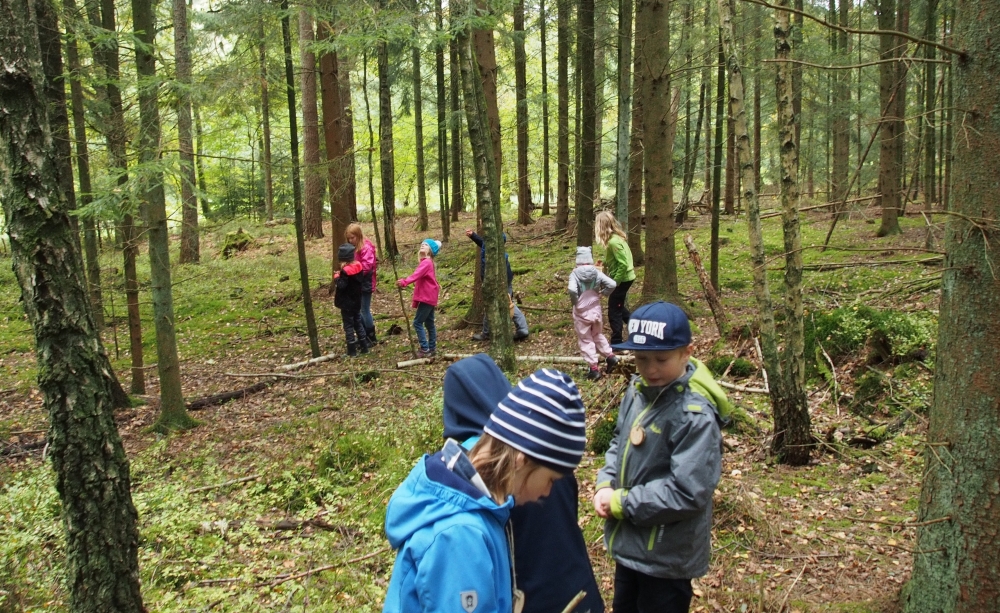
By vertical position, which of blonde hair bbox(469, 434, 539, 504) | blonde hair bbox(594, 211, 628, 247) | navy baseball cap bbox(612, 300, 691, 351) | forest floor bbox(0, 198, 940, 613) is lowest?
forest floor bbox(0, 198, 940, 613)

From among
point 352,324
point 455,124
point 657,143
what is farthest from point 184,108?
point 455,124

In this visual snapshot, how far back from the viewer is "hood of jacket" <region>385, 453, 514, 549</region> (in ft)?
5.40

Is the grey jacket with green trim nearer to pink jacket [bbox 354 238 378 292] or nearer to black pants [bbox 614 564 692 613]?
black pants [bbox 614 564 692 613]

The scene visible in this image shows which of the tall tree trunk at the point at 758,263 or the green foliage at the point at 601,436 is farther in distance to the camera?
the green foliage at the point at 601,436

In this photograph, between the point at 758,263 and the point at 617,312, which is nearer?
the point at 758,263

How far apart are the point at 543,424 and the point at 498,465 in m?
0.18

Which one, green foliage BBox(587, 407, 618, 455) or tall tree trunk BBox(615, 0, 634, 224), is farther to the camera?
tall tree trunk BBox(615, 0, 634, 224)

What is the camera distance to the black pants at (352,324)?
1080cm

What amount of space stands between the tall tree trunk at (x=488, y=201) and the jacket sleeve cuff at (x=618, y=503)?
5407 mm

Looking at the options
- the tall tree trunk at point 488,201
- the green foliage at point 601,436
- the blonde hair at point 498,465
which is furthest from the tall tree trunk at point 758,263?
the blonde hair at point 498,465

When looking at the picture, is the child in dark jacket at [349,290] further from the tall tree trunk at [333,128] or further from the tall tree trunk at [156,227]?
the tall tree trunk at [333,128]

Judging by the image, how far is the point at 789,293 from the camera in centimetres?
504

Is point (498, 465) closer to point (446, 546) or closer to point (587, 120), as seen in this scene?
point (446, 546)

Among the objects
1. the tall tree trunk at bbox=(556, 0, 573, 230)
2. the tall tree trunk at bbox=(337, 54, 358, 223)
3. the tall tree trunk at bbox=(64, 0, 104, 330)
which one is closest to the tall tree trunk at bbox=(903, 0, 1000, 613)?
the tall tree trunk at bbox=(337, 54, 358, 223)
